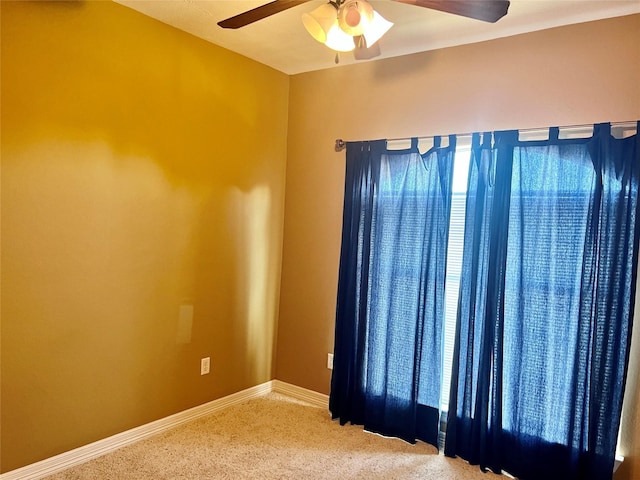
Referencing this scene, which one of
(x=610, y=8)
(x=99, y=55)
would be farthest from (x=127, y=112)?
(x=610, y=8)

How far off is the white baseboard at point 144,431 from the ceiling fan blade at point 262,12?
91.0 inches

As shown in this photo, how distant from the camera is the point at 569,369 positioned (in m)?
2.41

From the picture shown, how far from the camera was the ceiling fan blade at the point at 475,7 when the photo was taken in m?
1.57

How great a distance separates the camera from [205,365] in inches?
125

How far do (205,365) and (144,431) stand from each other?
0.55 m

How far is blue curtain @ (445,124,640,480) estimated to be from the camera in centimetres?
229

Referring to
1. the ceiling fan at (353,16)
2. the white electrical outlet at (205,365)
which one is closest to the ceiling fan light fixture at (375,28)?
the ceiling fan at (353,16)

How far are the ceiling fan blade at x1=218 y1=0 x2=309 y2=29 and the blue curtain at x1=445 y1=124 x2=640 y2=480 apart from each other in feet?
4.64

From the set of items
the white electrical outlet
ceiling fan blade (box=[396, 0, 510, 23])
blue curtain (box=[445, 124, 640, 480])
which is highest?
ceiling fan blade (box=[396, 0, 510, 23])

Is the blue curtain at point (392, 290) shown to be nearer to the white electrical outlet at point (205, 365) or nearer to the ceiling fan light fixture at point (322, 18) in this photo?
the white electrical outlet at point (205, 365)

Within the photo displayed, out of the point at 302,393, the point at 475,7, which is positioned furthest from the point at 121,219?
the point at 475,7

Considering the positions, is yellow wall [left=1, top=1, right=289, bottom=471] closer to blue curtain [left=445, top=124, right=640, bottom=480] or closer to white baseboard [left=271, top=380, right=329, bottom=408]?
white baseboard [left=271, top=380, right=329, bottom=408]

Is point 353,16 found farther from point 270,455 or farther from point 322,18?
point 270,455

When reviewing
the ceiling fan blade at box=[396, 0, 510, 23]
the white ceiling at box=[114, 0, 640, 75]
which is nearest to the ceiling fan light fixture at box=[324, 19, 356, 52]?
the ceiling fan blade at box=[396, 0, 510, 23]
